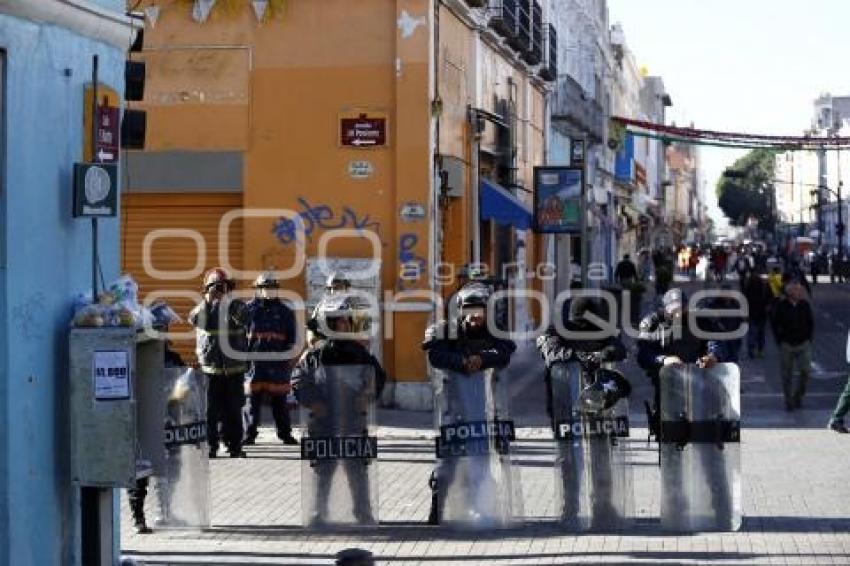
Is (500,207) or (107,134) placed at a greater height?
(500,207)

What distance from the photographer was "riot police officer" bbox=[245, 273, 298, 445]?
52.0 ft

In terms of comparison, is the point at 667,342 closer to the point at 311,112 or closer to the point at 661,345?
the point at 661,345

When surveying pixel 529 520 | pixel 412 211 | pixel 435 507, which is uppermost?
pixel 412 211

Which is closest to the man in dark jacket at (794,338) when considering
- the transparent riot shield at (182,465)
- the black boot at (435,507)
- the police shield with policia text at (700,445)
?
the police shield with policia text at (700,445)

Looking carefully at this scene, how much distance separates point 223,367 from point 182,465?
365cm

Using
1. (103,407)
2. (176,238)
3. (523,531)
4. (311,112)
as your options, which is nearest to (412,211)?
(311,112)

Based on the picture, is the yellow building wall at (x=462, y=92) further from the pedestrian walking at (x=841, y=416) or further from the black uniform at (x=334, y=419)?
the black uniform at (x=334, y=419)

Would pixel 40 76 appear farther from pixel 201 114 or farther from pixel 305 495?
pixel 201 114

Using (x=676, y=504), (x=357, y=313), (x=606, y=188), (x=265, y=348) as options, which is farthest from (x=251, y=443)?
(x=606, y=188)

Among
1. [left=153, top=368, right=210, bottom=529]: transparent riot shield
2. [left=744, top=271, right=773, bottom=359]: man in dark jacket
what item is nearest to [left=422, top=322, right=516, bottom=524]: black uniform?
[left=153, top=368, right=210, bottom=529]: transparent riot shield

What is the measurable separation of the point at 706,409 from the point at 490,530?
5.55ft

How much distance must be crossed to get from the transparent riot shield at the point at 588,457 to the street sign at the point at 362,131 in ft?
A: 29.6

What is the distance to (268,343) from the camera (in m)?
15.9

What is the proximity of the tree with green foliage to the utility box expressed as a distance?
144 meters
